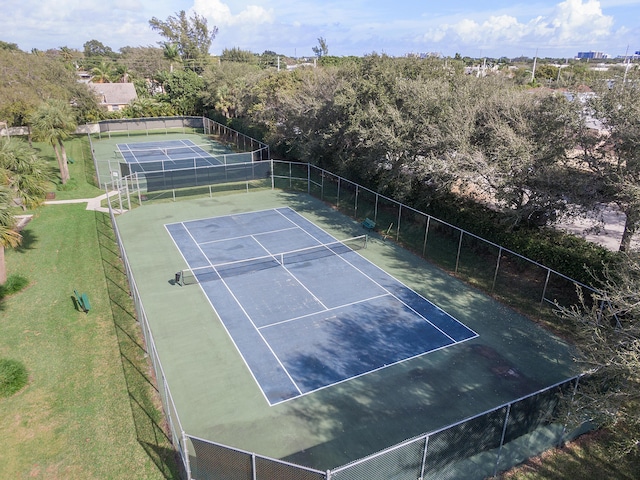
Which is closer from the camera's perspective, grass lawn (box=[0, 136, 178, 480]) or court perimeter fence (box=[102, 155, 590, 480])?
court perimeter fence (box=[102, 155, 590, 480])

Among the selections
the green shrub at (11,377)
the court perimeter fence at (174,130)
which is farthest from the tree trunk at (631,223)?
the court perimeter fence at (174,130)

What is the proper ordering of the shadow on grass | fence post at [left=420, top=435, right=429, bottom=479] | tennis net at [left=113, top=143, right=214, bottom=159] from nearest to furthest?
1. fence post at [left=420, top=435, right=429, bottom=479]
2. the shadow on grass
3. tennis net at [left=113, top=143, right=214, bottom=159]

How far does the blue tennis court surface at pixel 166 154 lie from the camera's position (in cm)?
3572

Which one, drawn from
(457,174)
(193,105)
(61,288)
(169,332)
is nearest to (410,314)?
(457,174)

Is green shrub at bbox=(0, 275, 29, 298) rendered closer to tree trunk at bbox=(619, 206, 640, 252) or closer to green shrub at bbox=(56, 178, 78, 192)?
green shrub at bbox=(56, 178, 78, 192)

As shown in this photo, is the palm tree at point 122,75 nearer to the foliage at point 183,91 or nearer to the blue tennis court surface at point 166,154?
the foliage at point 183,91

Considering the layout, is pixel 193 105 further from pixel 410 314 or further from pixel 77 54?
pixel 77 54

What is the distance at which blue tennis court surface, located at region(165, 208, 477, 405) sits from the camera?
45.0 ft

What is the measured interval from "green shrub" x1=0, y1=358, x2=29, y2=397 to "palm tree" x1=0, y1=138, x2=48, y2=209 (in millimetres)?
8498

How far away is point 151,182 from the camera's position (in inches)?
1115

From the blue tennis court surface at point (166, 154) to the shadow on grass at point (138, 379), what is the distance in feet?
55.3

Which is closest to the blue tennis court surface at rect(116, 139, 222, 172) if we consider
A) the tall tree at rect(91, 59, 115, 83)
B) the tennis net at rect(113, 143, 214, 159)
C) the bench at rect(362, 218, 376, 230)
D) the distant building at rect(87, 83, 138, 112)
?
the tennis net at rect(113, 143, 214, 159)

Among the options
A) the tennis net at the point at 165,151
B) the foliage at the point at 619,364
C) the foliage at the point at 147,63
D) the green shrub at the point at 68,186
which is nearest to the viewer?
the foliage at the point at 619,364

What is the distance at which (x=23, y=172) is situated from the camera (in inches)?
768
